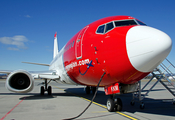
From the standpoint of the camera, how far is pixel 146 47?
4.25m

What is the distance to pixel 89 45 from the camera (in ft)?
19.9

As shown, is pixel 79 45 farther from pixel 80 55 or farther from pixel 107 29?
pixel 107 29

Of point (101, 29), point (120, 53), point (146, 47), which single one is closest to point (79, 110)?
point (120, 53)

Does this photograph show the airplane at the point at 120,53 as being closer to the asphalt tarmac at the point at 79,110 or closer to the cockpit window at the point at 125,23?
the cockpit window at the point at 125,23

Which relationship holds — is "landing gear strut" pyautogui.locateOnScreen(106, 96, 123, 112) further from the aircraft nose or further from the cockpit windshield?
the cockpit windshield

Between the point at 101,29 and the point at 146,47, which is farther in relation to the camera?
the point at 101,29

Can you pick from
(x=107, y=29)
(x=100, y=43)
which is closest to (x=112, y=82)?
(x=100, y=43)

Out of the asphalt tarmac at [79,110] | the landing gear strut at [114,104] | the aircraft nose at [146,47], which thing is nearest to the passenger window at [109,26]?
the aircraft nose at [146,47]

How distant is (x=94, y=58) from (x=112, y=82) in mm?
1090

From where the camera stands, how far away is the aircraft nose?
165 inches

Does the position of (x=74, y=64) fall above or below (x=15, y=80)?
above

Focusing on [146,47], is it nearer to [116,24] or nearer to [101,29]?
[116,24]

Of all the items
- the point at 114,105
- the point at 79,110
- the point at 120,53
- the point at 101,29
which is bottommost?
the point at 79,110

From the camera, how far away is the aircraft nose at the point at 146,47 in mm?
4184
